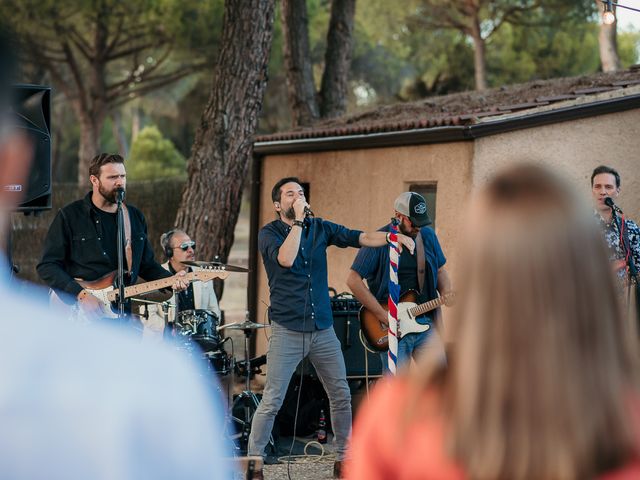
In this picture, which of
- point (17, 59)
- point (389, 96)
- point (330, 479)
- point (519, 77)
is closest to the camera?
point (17, 59)

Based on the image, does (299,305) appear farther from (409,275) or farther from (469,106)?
(469,106)

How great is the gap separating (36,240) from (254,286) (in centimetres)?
774

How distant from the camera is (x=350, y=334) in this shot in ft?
30.9

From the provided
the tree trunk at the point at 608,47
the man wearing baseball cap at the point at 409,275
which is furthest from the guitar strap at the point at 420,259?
the tree trunk at the point at 608,47

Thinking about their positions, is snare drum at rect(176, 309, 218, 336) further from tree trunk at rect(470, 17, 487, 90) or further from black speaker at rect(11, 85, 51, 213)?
tree trunk at rect(470, 17, 487, 90)

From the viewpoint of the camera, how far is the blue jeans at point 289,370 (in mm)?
7168

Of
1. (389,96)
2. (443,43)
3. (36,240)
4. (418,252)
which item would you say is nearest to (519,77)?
(443,43)

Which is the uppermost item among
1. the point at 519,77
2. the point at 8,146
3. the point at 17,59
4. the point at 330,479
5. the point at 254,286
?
the point at 519,77

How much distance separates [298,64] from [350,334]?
9.12 metres

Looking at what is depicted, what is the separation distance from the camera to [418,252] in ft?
25.6

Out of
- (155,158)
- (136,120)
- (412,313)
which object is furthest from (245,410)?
(136,120)

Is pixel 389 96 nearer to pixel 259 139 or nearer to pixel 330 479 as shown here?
pixel 259 139

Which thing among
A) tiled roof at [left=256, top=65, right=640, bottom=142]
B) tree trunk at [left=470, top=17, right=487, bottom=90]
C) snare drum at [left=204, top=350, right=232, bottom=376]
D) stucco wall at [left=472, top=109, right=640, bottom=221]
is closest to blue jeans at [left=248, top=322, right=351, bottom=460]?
snare drum at [left=204, top=350, right=232, bottom=376]

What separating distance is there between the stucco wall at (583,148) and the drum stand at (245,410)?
115 inches
